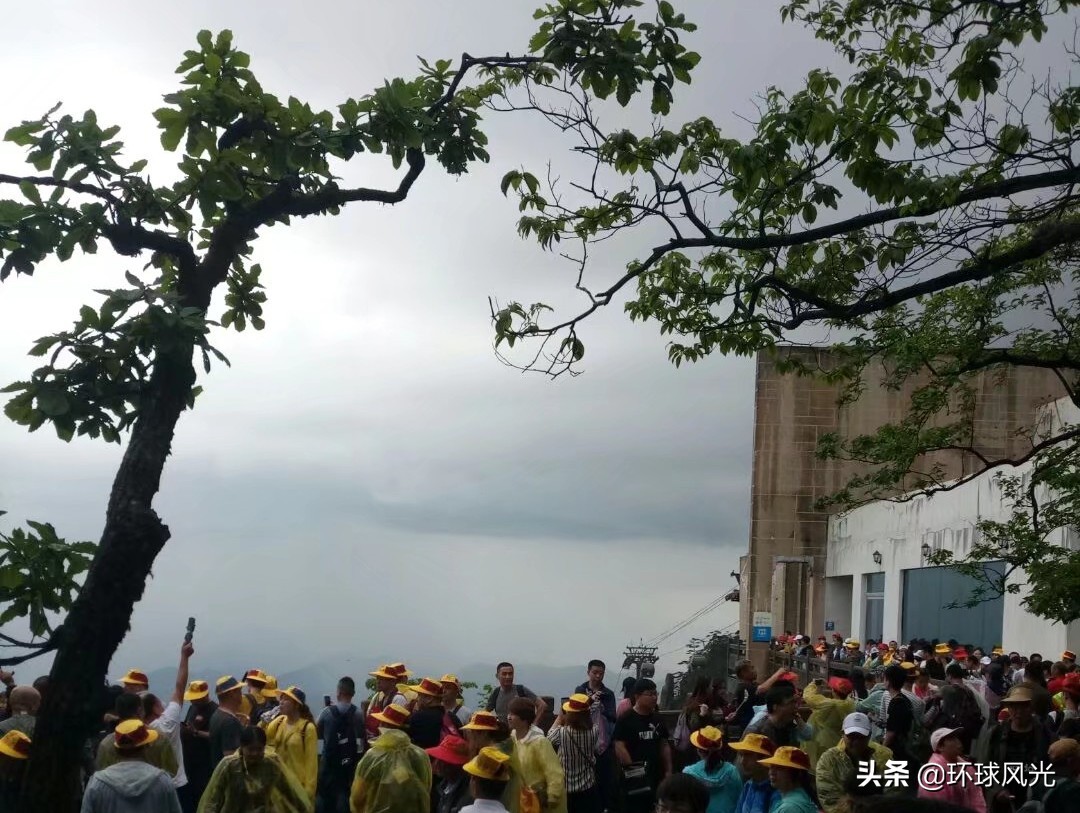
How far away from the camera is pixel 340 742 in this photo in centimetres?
1259

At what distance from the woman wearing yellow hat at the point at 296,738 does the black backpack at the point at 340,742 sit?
916 mm

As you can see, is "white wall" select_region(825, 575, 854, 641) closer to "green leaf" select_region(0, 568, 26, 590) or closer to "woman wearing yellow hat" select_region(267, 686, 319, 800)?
"woman wearing yellow hat" select_region(267, 686, 319, 800)

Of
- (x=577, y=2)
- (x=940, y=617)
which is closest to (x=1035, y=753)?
(x=577, y=2)

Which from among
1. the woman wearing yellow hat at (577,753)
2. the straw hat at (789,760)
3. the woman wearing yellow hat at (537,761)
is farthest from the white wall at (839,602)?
the straw hat at (789,760)

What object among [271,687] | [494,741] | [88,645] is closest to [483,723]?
[494,741]

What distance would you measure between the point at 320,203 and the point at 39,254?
3.40 feet

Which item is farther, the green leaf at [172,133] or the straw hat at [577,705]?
the straw hat at [577,705]

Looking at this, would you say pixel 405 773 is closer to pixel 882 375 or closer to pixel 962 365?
pixel 962 365

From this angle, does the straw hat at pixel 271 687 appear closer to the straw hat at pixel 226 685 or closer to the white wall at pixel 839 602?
the straw hat at pixel 226 685

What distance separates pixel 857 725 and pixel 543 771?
2479 mm

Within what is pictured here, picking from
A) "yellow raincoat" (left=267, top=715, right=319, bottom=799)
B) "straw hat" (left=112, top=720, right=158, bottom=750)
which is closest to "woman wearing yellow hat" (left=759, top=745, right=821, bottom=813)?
"straw hat" (left=112, top=720, right=158, bottom=750)

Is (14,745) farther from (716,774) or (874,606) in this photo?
(874,606)

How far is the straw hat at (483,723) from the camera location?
30.3 feet

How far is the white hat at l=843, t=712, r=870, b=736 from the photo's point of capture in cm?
888
